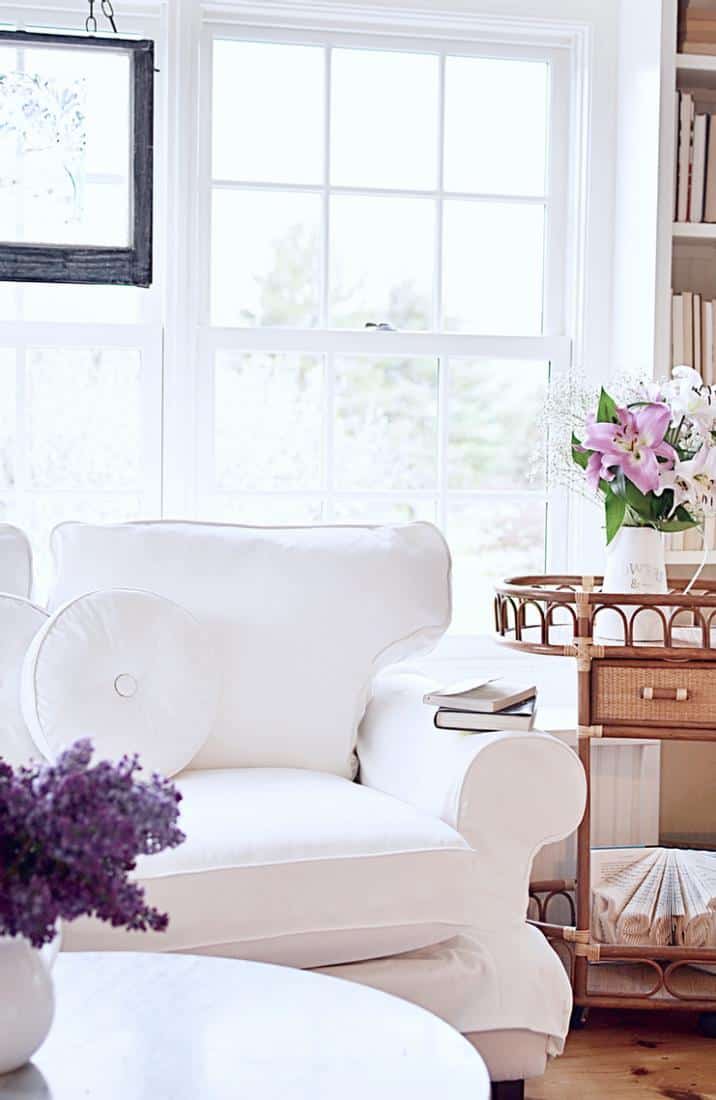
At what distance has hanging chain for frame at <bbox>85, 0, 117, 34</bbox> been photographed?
3133 mm

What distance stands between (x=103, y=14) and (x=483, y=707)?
1999mm

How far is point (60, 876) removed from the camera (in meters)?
1.11

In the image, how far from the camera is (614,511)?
9.02 feet

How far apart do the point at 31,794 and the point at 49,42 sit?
2.45 metres

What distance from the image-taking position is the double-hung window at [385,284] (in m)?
3.34

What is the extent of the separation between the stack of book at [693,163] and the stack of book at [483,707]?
1.46 m

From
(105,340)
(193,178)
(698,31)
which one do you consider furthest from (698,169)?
(105,340)

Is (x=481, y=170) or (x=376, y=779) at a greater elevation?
(x=481, y=170)

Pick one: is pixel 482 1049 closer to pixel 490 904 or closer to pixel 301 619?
pixel 490 904

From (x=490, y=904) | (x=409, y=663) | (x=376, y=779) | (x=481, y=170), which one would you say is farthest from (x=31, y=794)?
(x=481, y=170)

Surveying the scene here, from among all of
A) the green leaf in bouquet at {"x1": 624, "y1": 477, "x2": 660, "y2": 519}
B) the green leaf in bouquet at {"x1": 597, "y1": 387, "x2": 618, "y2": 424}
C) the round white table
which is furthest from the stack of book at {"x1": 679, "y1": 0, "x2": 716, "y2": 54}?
the round white table

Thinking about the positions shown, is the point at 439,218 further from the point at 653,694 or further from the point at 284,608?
the point at 653,694

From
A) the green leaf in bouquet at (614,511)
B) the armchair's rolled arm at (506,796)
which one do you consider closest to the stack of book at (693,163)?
the green leaf in bouquet at (614,511)

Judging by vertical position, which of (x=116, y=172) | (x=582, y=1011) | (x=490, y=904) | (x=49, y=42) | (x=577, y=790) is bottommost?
(x=582, y=1011)
